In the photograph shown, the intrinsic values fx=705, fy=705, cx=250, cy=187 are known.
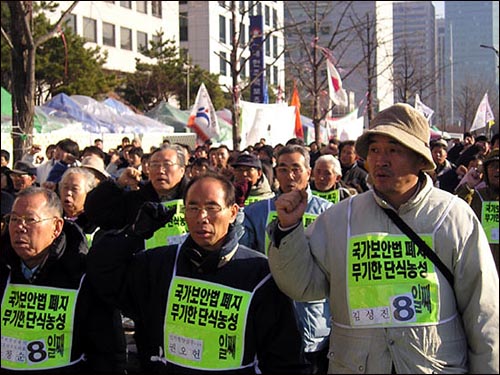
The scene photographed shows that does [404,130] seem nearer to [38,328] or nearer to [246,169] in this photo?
A: [38,328]

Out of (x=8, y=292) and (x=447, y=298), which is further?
(x=8, y=292)

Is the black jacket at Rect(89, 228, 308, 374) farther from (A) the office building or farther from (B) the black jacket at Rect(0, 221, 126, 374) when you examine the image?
(A) the office building

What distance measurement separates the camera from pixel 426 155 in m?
2.84

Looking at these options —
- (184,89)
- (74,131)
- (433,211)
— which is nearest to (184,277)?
(433,211)

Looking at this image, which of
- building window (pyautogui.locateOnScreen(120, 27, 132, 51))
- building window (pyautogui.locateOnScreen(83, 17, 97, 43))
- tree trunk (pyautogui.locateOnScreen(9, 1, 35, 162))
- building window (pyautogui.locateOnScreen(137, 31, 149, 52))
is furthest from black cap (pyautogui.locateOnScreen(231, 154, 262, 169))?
building window (pyautogui.locateOnScreen(137, 31, 149, 52))

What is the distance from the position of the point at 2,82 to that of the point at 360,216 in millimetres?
31381

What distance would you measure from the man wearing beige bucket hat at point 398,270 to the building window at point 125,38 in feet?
149

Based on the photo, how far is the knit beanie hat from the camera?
2.81m

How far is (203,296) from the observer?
295cm

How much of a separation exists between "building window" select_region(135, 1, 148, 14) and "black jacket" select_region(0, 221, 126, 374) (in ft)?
154

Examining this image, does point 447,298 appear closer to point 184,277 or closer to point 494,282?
point 494,282

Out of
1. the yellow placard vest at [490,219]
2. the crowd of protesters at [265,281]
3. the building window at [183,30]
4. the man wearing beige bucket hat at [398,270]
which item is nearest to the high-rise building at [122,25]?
the building window at [183,30]

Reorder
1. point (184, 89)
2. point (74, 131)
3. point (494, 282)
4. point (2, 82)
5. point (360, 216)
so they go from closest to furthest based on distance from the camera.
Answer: point (494, 282) → point (360, 216) → point (74, 131) → point (2, 82) → point (184, 89)

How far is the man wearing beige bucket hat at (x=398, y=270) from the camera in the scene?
267 cm
